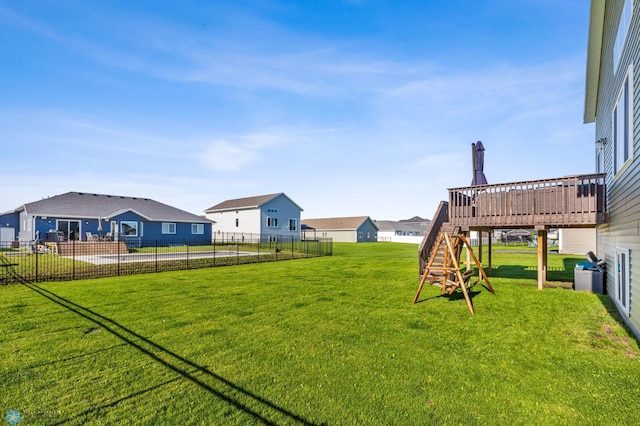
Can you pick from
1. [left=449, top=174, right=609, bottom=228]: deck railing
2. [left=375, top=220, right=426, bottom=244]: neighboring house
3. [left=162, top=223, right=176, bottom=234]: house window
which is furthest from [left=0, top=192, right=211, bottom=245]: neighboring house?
[left=375, top=220, right=426, bottom=244]: neighboring house

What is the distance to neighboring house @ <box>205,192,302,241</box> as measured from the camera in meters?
37.2

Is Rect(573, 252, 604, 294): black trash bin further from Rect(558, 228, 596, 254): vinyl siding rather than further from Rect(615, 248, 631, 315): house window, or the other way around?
Rect(558, 228, 596, 254): vinyl siding

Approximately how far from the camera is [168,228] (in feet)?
102

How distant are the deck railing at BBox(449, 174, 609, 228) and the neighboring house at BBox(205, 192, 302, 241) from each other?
26.2m

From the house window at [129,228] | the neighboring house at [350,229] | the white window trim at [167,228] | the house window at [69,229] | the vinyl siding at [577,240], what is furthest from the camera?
the neighboring house at [350,229]

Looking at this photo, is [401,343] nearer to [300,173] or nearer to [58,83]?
Result: [58,83]

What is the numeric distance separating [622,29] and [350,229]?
46.6 m

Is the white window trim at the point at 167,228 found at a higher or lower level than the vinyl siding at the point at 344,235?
higher

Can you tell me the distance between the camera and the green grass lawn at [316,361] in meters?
3.32

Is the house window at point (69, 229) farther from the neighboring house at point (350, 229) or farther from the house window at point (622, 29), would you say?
the neighboring house at point (350, 229)

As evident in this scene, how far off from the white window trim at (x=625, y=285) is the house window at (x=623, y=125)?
1827mm

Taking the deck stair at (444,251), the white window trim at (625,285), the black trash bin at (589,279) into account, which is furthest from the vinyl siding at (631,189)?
the deck stair at (444,251)

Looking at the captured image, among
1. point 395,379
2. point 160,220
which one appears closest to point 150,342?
point 395,379

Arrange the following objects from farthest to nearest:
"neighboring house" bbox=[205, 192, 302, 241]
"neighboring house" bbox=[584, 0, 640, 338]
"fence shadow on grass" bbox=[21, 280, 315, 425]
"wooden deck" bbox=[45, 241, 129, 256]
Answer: "neighboring house" bbox=[205, 192, 302, 241], "wooden deck" bbox=[45, 241, 129, 256], "neighboring house" bbox=[584, 0, 640, 338], "fence shadow on grass" bbox=[21, 280, 315, 425]
